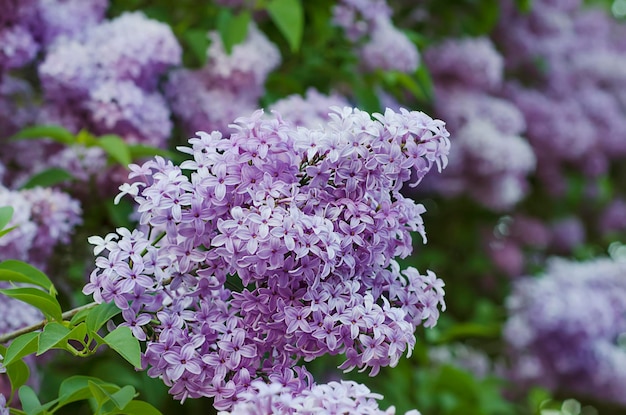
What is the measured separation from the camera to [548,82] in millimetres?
3480

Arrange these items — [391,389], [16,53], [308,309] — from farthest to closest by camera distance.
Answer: [391,389], [16,53], [308,309]

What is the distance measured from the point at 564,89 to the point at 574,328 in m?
1.17

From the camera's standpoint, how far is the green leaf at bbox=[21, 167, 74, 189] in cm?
170

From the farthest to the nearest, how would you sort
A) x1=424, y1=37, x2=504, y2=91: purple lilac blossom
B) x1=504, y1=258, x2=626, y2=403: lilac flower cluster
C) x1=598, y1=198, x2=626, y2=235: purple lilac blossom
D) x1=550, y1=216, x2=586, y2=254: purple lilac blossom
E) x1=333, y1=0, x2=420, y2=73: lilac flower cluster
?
1. x1=598, y1=198, x2=626, y2=235: purple lilac blossom
2. x1=550, y1=216, x2=586, y2=254: purple lilac blossom
3. x1=424, y1=37, x2=504, y2=91: purple lilac blossom
4. x1=504, y1=258, x2=626, y2=403: lilac flower cluster
5. x1=333, y1=0, x2=420, y2=73: lilac flower cluster

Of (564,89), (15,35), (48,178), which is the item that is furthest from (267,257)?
(564,89)

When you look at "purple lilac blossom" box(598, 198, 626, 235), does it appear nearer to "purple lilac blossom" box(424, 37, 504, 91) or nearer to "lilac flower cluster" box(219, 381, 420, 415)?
"purple lilac blossom" box(424, 37, 504, 91)

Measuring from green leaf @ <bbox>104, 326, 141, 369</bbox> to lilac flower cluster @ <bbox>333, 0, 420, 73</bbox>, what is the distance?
4.47ft

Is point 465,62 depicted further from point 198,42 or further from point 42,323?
point 42,323

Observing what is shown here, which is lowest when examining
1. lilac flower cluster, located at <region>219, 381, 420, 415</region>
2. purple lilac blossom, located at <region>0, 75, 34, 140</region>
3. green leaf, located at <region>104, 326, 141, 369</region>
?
purple lilac blossom, located at <region>0, 75, 34, 140</region>

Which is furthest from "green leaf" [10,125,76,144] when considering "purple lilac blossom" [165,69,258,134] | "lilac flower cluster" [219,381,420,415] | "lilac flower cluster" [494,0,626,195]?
"lilac flower cluster" [494,0,626,195]

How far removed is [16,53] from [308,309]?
114 cm

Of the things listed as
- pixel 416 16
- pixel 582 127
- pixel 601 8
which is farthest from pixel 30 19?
pixel 601 8

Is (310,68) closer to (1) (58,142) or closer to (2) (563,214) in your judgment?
(1) (58,142)

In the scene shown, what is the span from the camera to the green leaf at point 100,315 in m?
0.96
